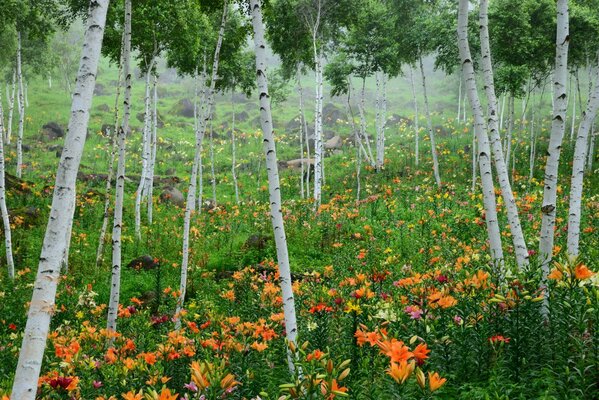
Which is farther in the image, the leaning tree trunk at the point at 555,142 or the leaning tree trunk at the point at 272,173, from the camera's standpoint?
the leaning tree trunk at the point at 555,142

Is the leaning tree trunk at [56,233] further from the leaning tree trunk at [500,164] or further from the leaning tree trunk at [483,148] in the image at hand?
the leaning tree trunk at [500,164]

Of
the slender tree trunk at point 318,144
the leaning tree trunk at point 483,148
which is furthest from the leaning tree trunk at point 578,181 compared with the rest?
the slender tree trunk at point 318,144

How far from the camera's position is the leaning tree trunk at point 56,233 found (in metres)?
2.20

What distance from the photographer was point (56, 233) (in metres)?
2.38

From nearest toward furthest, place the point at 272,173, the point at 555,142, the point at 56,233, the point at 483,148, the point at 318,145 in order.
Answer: the point at 56,233
the point at 272,173
the point at 555,142
the point at 483,148
the point at 318,145

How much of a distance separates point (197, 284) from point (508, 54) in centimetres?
1384

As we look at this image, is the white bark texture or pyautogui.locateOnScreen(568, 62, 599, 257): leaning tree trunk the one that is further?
the white bark texture

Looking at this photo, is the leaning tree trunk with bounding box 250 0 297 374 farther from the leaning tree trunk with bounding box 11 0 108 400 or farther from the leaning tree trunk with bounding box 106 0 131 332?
the leaning tree trunk with bounding box 106 0 131 332

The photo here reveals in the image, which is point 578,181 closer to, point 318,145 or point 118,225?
point 118,225

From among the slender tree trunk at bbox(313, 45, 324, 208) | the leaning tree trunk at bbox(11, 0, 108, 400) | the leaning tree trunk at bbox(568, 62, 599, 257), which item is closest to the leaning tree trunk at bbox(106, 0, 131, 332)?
the leaning tree trunk at bbox(11, 0, 108, 400)

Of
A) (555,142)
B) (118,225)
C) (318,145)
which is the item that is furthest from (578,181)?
(318,145)

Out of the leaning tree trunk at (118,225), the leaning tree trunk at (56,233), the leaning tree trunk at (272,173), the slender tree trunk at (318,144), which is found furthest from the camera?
the slender tree trunk at (318,144)

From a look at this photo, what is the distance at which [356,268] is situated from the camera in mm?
7223

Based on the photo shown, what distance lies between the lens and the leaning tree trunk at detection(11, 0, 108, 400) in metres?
2.20
